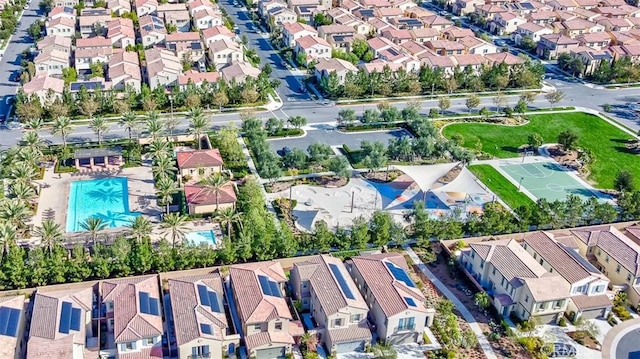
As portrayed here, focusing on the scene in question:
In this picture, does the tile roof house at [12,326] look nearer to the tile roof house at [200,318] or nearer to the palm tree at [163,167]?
the tile roof house at [200,318]

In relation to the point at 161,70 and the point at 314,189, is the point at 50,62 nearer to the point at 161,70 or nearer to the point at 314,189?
the point at 161,70

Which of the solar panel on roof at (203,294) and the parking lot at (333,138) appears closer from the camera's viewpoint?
the solar panel on roof at (203,294)

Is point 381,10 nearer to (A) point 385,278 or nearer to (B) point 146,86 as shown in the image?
(B) point 146,86

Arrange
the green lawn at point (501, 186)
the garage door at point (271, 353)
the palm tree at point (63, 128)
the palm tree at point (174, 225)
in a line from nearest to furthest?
the garage door at point (271, 353) < the palm tree at point (174, 225) < the green lawn at point (501, 186) < the palm tree at point (63, 128)

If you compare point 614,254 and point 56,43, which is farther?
point 56,43

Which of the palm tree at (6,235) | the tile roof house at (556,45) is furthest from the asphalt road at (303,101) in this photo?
the palm tree at (6,235)

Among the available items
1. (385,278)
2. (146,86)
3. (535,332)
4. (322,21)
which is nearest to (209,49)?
(146,86)

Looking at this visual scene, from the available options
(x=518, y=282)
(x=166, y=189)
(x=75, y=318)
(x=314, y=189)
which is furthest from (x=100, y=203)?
(x=518, y=282)
